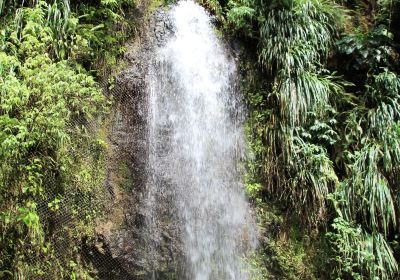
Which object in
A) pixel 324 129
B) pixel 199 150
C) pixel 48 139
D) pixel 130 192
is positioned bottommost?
pixel 130 192

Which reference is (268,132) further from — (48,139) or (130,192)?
(48,139)

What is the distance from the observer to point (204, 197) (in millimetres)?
4527

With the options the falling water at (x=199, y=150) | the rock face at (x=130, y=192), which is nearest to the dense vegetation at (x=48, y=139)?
the rock face at (x=130, y=192)

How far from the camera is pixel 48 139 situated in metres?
3.86

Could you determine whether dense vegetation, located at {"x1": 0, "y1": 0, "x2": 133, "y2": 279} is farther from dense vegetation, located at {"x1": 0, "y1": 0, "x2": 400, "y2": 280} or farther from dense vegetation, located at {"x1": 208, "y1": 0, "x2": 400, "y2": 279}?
dense vegetation, located at {"x1": 208, "y1": 0, "x2": 400, "y2": 279}

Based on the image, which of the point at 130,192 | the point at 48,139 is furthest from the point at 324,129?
the point at 48,139

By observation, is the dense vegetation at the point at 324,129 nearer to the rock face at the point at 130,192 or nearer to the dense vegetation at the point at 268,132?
the dense vegetation at the point at 268,132

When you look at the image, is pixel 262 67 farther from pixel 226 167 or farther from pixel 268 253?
pixel 268 253

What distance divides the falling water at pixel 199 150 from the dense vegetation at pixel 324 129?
0.27m

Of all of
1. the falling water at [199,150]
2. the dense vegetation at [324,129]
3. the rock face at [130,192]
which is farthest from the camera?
the dense vegetation at [324,129]

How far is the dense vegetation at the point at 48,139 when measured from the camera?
355 centimetres

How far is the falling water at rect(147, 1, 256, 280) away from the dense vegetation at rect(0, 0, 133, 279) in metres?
0.67

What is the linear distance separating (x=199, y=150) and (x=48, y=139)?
1.70 metres

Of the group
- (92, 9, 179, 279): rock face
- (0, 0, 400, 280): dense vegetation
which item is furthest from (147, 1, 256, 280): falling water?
(0, 0, 400, 280): dense vegetation
